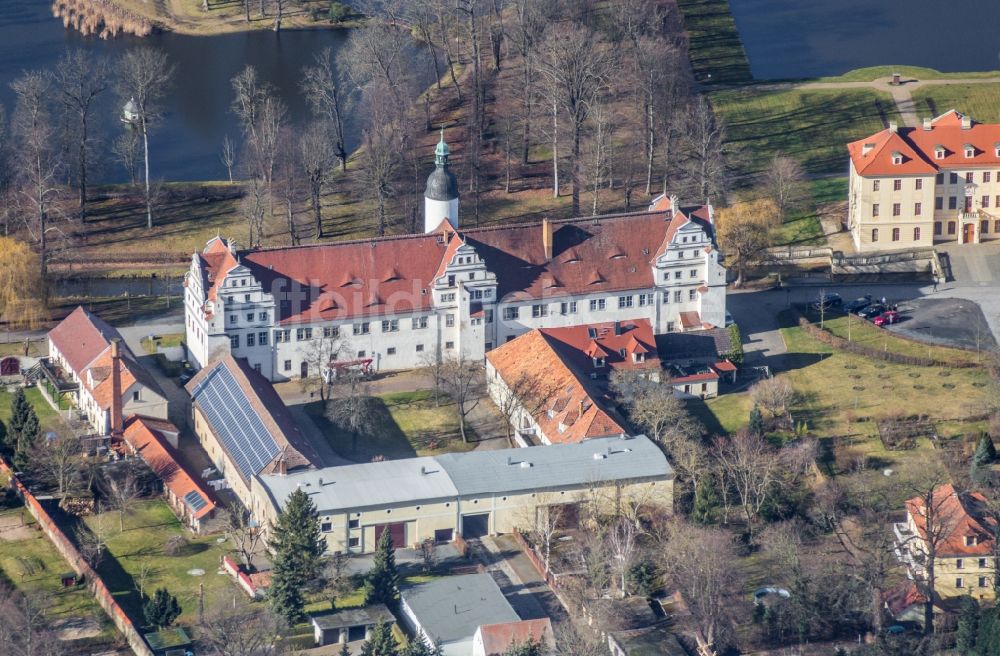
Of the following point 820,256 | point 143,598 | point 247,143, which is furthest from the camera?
point 247,143

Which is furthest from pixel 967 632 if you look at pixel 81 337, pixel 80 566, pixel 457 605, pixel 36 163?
pixel 36 163

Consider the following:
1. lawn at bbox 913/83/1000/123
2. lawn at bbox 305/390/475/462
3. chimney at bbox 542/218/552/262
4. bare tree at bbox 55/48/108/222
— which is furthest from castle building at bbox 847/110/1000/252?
bare tree at bbox 55/48/108/222

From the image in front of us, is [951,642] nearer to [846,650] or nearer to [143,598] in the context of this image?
[846,650]

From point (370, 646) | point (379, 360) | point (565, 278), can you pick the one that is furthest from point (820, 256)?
point (370, 646)

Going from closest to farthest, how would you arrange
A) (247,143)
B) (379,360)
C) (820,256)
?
(379,360) → (820,256) → (247,143)

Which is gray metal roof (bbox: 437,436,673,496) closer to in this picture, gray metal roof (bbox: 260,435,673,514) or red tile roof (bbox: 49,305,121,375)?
gray metal roof (bbox: 260,435,673,514)

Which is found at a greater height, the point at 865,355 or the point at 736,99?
the point at 736,99

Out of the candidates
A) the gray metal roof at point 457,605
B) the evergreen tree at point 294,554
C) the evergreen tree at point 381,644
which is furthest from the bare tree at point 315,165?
the evergreen tree at point 381,644
